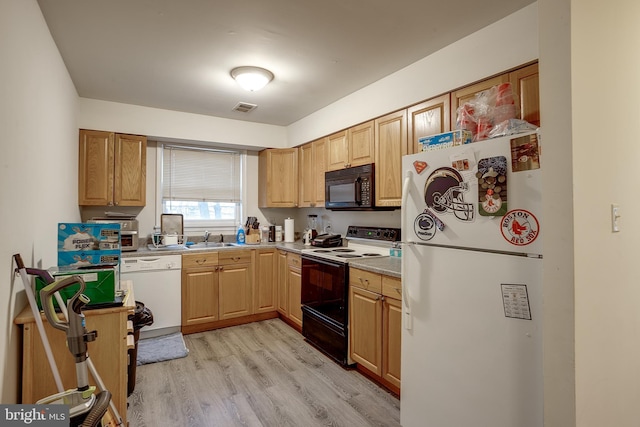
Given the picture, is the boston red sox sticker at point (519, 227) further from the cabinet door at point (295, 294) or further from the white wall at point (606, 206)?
the cabinet door at point (295, 294)

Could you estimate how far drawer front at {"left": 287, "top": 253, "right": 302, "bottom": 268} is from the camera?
3578 millimetres

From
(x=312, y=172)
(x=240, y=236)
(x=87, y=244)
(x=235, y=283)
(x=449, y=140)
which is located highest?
(x=312, y=172)

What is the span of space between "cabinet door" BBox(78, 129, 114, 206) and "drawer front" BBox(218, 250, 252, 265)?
1281 mm

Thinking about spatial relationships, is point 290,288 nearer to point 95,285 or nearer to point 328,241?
point 328,241

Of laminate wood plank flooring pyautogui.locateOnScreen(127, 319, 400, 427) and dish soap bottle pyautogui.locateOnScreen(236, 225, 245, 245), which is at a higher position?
dish soap bottle pyautogui.locateOnScreen(236, 225, 245, 245)

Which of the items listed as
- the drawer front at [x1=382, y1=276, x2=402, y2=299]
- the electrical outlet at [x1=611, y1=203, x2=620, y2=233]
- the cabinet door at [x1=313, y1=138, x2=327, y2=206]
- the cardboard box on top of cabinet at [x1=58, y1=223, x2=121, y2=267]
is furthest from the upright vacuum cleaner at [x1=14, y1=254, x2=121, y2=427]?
the cabinet door at [x1=313, y1=138, x2=327, y2=206]

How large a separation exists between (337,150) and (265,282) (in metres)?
1.80

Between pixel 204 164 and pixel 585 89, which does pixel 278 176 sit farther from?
pixel 585 89

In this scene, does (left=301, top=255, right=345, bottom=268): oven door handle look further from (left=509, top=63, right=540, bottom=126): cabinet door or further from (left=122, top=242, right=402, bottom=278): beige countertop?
(left=509, top=63, right=540, bottom=126): cabinet door

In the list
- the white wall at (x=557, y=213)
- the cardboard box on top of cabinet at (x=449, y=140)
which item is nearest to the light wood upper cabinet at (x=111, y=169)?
the cardboard box on top of cabinet at (x=449, y=140)

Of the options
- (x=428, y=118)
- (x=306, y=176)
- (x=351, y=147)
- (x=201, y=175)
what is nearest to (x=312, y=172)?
(x=306, y=176)

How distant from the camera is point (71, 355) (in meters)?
1.67

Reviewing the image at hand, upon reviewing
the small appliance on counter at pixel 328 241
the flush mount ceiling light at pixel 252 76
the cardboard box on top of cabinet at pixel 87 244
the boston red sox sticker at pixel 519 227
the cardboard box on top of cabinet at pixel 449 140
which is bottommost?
the small appliance on counter at pixel 328 241

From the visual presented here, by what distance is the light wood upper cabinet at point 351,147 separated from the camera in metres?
3.04
